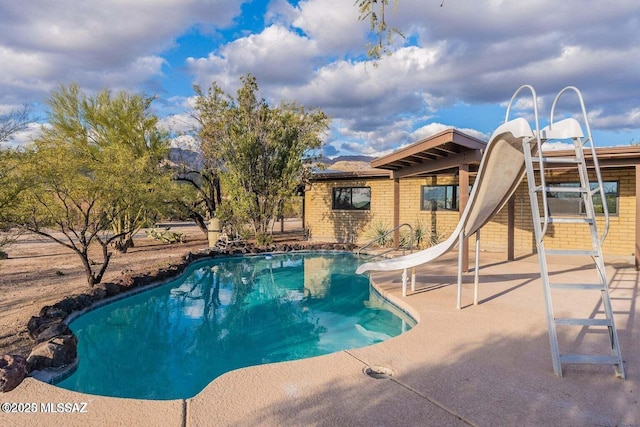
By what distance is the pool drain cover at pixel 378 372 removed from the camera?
12.3 feet

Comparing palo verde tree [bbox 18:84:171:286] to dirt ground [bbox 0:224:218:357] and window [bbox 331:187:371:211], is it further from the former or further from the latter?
window [bbox 331:187:371:211]

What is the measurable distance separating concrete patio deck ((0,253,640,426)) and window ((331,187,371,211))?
1108 centimetres

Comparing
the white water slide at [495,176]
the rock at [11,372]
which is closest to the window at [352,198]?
the white water slide at [495,176]

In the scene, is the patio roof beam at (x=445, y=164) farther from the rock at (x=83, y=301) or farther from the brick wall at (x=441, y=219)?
the rock at (x=83, y=301)

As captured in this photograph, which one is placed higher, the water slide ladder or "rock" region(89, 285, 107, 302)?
the water slide ladder

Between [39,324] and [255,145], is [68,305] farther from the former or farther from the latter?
[255,145]

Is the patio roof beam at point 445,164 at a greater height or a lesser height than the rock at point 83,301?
greater

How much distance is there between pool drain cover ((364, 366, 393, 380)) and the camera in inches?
147

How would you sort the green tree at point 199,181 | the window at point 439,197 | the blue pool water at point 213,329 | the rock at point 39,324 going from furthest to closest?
the green tree at point 199,181
the window at point 439,197
the rock at point 39,324
the blue pool water at point 213,329

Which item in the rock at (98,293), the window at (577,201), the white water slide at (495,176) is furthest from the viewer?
the window at (577,201)

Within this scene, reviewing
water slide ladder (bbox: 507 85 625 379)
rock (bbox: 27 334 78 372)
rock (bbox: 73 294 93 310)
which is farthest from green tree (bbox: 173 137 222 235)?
water slide ladder (bbox: 507 85 625 379)

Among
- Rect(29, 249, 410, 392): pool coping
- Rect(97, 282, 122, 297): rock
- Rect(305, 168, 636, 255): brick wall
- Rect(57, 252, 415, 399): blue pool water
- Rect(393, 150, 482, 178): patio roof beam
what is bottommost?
Rect(57, 252, 415, 399): blue pool water

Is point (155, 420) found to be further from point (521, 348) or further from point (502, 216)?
point (502, 216)

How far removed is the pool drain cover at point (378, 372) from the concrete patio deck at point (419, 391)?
0.18ft
